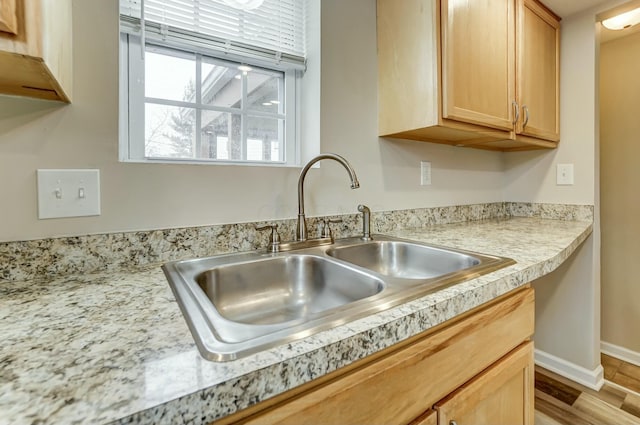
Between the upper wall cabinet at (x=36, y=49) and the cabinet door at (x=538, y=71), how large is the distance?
1.68 metres

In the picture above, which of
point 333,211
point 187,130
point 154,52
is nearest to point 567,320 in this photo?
point 333,211

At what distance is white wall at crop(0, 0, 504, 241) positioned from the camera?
72 centimetres

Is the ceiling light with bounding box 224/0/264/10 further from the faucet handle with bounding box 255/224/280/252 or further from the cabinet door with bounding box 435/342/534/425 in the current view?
the cabinet door with bounding box 435/342/534/425

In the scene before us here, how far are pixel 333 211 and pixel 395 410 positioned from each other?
0.78 metres

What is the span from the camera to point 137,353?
1.26 feet

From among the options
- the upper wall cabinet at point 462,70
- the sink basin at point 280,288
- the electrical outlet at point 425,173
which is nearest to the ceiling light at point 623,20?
the upper wall cabinet at point 462,70

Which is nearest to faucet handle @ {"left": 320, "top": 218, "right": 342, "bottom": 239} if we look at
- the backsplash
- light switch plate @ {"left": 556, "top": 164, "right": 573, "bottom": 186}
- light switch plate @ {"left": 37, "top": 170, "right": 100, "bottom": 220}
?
the backsplash

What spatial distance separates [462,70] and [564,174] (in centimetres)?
104

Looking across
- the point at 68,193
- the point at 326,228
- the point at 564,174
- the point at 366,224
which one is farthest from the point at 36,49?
the point at 564,174

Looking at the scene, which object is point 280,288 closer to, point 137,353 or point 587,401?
point 137,353

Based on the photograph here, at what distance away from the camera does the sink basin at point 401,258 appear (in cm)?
99

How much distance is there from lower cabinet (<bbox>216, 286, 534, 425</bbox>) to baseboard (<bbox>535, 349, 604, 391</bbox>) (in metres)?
1.04

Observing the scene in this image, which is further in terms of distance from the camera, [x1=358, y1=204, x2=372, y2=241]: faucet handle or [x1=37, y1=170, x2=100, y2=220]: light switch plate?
[x1=358, y1=204, x2=372, y2=241]: faucet handle

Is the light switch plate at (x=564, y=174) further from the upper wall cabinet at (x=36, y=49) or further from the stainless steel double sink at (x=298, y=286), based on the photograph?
the upper wall cabinet at (x=36, y=49)
